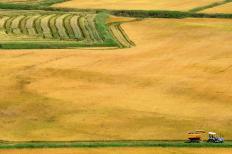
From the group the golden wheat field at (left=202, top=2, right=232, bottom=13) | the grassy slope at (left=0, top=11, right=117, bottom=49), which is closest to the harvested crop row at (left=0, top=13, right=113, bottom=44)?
the grassy slope at (left=0, top=11, right=117, bottom=49)

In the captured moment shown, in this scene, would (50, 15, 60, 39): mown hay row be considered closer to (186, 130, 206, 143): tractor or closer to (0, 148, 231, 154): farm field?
(186, 130, 206, 143): tractor

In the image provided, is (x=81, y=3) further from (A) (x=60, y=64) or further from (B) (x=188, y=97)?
(B) (x=188, y=97)

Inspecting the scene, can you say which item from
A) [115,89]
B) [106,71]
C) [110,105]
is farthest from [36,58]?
[110,105]

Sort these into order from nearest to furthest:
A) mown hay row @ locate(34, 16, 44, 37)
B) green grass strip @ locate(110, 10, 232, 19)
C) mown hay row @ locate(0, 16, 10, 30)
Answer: mown hay row @ locate(34, 16, 44, 37), mown hay row @ locate(0, 16, 10, 30), green grass strip @ locate(110, 10, 232, 19)

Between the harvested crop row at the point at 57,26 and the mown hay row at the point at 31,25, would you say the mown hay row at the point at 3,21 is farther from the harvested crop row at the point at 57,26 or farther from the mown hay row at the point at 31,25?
the mown hay row at the point at 31,25

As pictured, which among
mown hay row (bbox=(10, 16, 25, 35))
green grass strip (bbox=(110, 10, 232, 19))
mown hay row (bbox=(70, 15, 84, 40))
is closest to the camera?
mown hay row (bbox=(70, 15, 84, 40))

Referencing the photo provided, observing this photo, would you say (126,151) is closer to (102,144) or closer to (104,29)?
(102,144)
